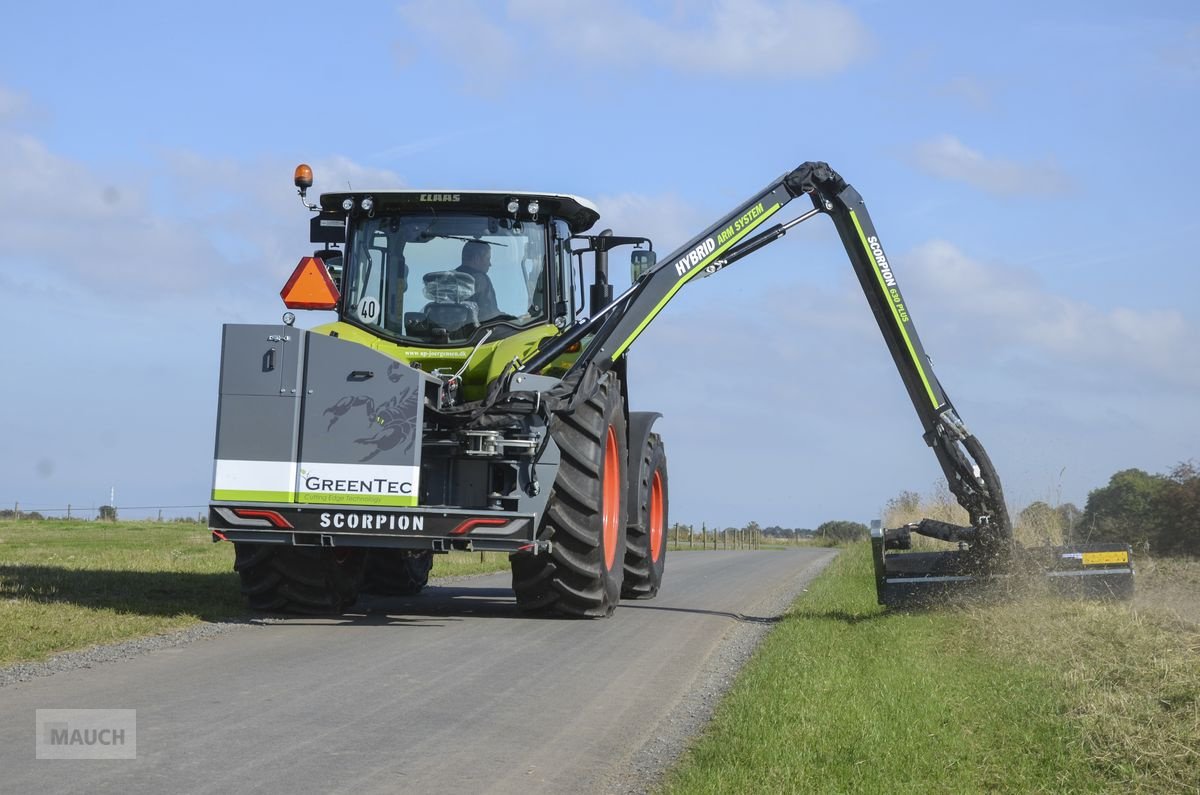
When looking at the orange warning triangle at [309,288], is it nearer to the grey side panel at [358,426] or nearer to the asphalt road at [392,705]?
the grey side panel at [358,426]

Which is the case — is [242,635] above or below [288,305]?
below

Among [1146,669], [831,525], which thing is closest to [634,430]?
[1146,669]

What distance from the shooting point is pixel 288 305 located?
12.0m

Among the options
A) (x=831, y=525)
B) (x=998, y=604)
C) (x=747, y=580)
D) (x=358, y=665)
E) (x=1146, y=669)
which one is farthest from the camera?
(x=831, y=525)

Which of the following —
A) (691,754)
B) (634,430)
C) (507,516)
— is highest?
(634,430)

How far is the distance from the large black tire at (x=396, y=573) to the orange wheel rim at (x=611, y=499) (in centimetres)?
251

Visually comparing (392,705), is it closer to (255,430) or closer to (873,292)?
(255,430)

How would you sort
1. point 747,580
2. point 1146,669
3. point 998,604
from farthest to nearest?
point 747,580 < point 998,604 < point 1146,669

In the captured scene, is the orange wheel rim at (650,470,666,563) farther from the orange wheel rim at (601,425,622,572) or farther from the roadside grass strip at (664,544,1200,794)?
the roadside grass strip at (664,544,1200,794)

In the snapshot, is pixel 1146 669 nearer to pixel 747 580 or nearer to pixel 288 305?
pixel 288 305

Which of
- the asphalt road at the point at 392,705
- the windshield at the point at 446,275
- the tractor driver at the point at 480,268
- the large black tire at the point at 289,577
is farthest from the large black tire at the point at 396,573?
the tractor driver at the point at 480,268

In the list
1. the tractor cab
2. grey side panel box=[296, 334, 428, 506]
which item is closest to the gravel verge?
grey side panel box=[296, 334, 428, 506]

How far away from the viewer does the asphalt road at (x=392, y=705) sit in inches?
228

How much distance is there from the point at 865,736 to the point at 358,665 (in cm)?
376
